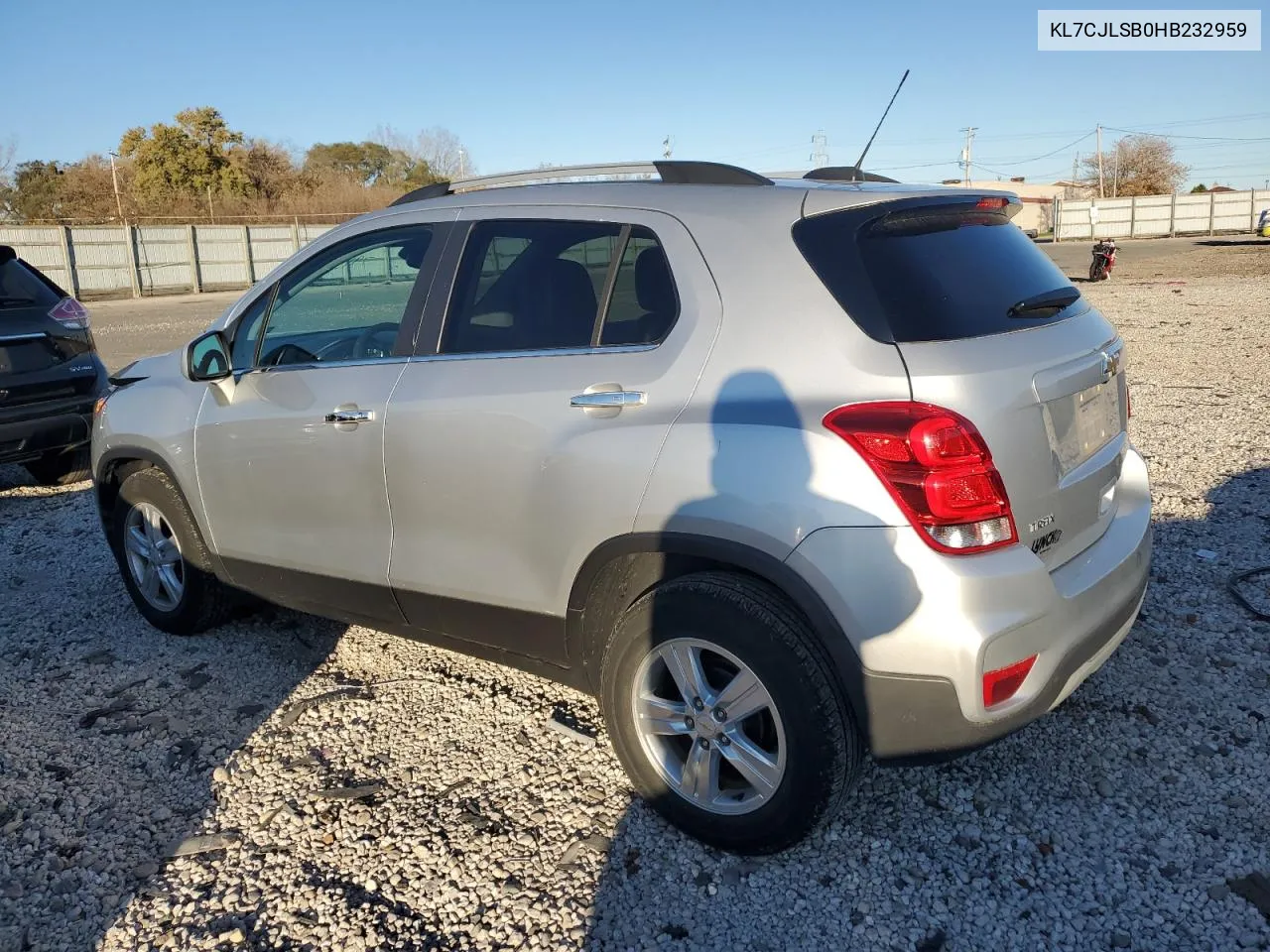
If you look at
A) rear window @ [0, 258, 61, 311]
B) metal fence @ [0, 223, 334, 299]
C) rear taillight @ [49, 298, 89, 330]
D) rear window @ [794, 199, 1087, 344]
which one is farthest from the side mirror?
metal fence @ [0, 223, 334, 299]

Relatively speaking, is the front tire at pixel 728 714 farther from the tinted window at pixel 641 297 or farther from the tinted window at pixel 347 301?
the tinted window at pixel 347 301

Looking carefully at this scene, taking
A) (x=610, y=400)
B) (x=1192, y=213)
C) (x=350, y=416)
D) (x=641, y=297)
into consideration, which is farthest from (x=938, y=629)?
(x=1192, y=213)

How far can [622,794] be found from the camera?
3152mm

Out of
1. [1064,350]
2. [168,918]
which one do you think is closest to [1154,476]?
[1064,350]

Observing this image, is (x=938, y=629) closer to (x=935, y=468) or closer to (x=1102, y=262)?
(x=935, y=468)

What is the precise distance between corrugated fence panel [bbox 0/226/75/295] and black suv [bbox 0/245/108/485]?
25745 mm

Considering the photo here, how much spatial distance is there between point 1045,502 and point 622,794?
159 cm

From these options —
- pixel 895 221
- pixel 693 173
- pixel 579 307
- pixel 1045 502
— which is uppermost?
pixel 693 173

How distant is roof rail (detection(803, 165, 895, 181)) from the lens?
3.20 m

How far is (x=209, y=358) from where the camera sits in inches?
153

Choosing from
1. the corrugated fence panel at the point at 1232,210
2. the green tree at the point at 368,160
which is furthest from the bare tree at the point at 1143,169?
the green tree at the point at 368,160

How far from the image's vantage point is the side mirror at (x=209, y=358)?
388 cm

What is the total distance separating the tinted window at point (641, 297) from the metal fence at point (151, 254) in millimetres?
27885

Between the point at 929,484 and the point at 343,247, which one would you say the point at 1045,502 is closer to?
the point at 929,484
